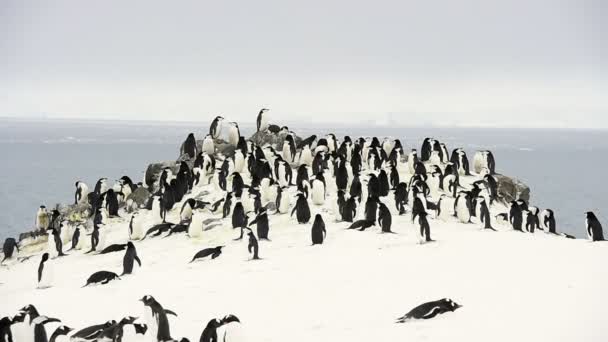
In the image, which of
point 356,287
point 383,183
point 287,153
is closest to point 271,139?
point 287,153

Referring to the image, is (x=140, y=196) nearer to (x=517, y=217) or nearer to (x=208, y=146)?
(x=208, y=146)

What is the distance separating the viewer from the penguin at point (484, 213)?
601 inches

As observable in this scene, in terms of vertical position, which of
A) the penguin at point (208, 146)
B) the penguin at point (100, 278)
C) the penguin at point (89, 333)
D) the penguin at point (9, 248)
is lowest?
the penguin at point (9, 248)

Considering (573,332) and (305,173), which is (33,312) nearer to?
(573,332)

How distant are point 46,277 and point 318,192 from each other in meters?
7.61

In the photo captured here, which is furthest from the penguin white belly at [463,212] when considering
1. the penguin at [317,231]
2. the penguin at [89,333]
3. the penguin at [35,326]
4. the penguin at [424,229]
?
the penguin at [35,326]

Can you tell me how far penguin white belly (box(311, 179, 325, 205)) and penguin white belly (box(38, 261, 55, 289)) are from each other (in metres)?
7.42

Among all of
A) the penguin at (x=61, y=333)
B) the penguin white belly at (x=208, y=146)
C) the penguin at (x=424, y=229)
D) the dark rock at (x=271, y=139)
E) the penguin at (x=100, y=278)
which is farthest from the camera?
the dark rock at (x=271, y=139)

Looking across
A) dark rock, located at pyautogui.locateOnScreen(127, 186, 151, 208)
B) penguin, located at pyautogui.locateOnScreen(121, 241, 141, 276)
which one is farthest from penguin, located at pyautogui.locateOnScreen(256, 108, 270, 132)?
penguin, located at pyautogui.locateOnScreen(121, 241, 141, 276)

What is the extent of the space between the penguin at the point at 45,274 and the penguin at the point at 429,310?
758 centimetres

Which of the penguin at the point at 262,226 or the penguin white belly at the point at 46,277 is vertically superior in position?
the penguin at the point at 262,226

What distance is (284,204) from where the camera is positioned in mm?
17312

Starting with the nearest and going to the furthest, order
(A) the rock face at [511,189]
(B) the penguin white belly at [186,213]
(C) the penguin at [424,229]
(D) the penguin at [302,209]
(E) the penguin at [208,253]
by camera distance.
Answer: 1. (C) the penguin at [424,229]
2. (E) the penguin at [208,253]
3. (D) the penguin at [302,209]
4. (B) the penguin white belly at [186,213]
5. (A) the rock face at [511,189]

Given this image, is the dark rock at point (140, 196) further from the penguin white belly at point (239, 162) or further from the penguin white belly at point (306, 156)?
the penguin white belly at point (306, 156)
